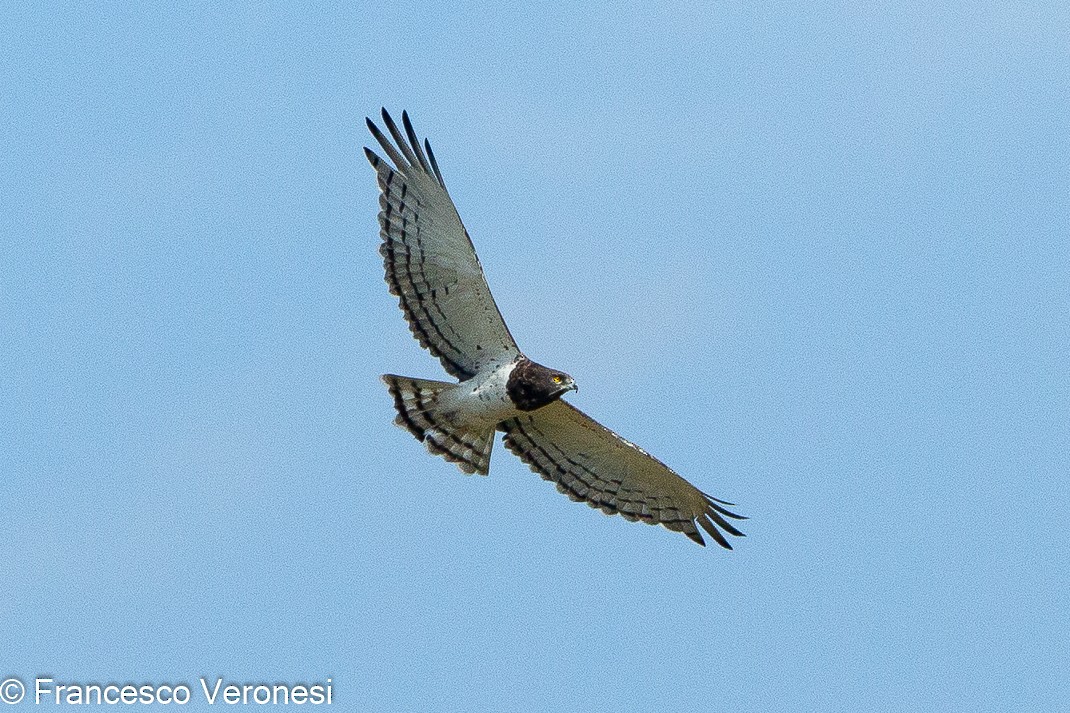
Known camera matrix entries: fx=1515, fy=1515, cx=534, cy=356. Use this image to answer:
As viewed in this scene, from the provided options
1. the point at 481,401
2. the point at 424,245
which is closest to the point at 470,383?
the point at 481,401

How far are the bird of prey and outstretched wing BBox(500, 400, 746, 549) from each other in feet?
0.03

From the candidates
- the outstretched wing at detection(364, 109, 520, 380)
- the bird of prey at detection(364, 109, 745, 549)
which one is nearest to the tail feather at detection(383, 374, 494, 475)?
the bird of prey at detection(364, 109, 745, 549)

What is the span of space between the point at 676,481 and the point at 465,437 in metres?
2.17

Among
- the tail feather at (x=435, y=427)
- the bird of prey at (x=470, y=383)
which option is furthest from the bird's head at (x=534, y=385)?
the tail feather at (x=435, y=427)

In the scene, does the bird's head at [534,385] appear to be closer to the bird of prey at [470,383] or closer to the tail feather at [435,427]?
the bird of prey at [470,383]

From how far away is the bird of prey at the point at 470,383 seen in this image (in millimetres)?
14188

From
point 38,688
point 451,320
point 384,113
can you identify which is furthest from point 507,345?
point 38,688

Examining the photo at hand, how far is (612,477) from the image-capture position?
15.4 m

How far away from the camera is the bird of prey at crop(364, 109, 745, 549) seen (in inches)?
559

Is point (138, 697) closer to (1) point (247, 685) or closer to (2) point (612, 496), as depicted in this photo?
(1) point (247, 685)

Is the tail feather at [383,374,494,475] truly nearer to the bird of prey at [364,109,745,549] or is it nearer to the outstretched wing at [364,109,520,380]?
the bird of prey at [364,109,745,549]

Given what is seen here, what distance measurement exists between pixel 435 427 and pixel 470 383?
24.2 inches

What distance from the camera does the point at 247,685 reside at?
12250 millimetres

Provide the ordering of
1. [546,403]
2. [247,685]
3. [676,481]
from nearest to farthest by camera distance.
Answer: [247,685] < [546,403] < [676,481]
